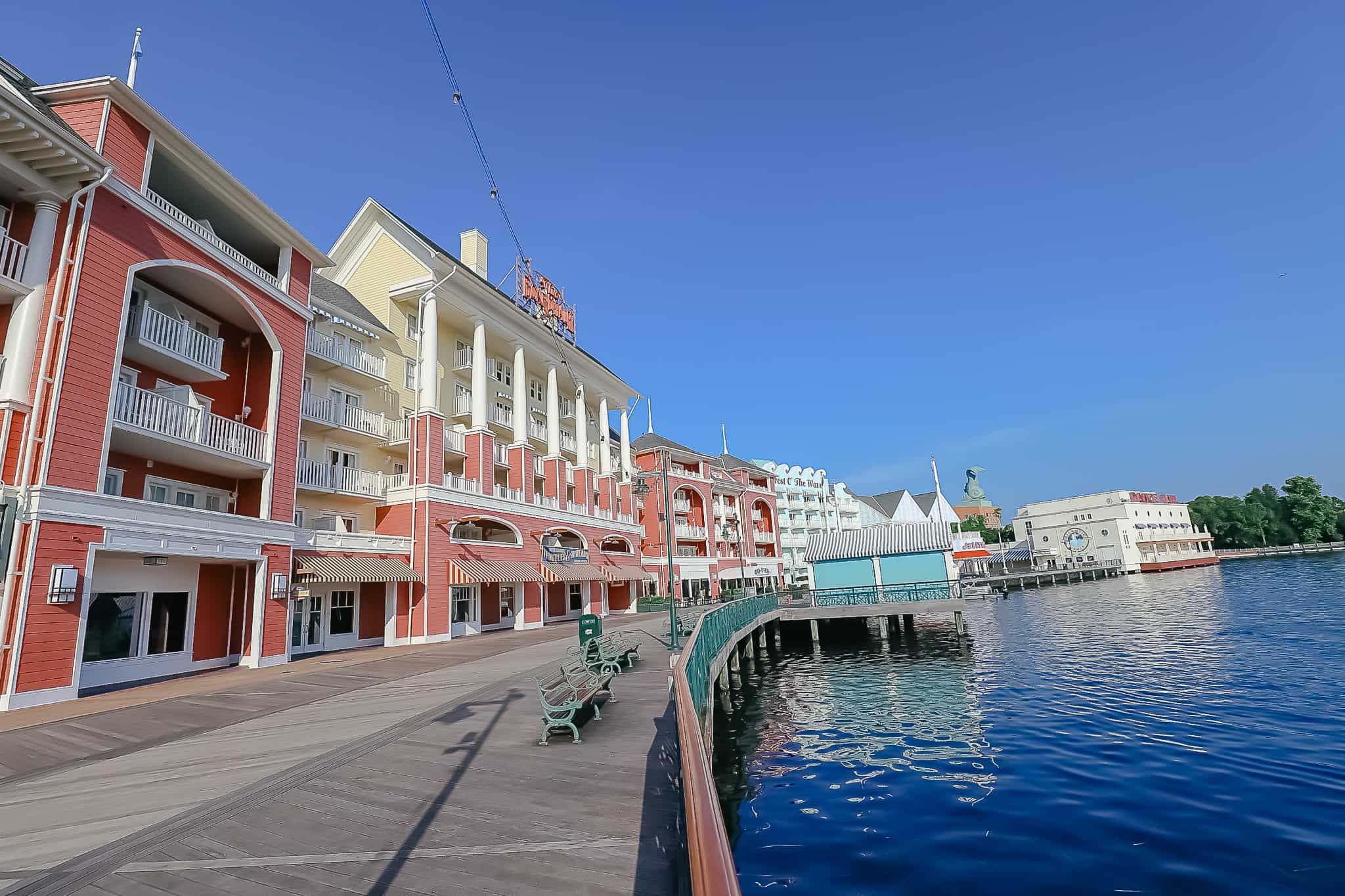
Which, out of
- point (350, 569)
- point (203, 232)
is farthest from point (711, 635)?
point (203, 232)

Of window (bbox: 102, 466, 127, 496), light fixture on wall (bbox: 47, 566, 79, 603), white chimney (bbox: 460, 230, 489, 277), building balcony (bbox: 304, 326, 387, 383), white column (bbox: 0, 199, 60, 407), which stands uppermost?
white chimney (bbox: 460, 230, 489, 277)

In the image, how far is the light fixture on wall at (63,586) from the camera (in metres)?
13.3

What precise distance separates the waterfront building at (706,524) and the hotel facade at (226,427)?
14929 millimetres

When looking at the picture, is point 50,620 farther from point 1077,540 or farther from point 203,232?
point 1077,540

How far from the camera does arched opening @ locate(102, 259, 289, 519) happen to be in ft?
54.5

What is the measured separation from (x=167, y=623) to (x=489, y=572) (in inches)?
469

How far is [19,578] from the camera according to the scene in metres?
Answer: 12.9

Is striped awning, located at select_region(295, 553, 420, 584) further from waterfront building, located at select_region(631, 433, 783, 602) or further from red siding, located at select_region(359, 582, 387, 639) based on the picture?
waterfront building, located at select_region(631, 433, 783, 602)

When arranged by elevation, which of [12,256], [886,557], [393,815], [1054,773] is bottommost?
[1054,773]

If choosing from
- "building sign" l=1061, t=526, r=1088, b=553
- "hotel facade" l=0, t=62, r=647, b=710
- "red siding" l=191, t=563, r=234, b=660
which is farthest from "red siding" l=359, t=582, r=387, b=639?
"building sign" l=1061, t=526, r=1088, b=553

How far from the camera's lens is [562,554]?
34531 mm

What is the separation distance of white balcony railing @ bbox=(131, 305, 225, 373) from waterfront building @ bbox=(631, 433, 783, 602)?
30.3m

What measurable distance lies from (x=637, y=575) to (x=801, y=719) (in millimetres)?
26125

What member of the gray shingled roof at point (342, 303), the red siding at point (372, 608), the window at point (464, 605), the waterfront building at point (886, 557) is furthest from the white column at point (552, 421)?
the waterfront building at point (886, 557)
